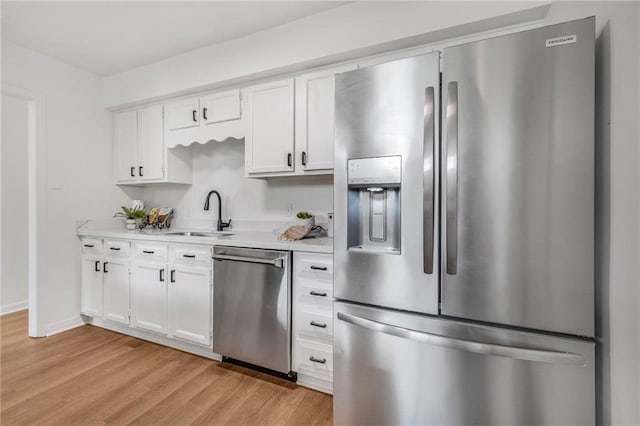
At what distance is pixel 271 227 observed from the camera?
9.41 feet

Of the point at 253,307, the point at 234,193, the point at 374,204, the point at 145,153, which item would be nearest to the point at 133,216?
the point at 145,153

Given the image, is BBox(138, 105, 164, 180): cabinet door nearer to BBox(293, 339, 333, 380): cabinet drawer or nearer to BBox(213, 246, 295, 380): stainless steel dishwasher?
BBox(213, 246, 295, 380): stainless steel dishwasher

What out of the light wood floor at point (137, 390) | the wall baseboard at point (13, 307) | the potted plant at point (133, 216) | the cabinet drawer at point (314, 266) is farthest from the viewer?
the wall baseboard at point (13, 307)

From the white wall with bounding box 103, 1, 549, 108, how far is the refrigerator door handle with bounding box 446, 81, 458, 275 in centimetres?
88

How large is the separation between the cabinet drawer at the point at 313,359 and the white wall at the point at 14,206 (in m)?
3.65

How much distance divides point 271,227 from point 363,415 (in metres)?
1.78

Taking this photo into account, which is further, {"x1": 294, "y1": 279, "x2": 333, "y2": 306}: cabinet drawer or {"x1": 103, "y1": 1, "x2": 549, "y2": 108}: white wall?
{"x1": 294, "y1": 279, "x2": 333, "y2": 306}: cabinet drawer

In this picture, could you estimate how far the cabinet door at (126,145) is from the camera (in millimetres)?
3266

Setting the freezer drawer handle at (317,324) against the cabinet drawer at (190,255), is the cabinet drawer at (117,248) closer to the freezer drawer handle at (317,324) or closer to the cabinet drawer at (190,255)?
the cabinet drawer at (190,255)

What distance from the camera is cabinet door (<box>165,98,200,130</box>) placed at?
2.86 meters

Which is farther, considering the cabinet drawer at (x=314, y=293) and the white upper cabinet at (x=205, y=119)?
the white upper cabinet at (x=205, y=119)

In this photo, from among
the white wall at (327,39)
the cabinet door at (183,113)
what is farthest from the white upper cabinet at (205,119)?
the white wall at (327,39)

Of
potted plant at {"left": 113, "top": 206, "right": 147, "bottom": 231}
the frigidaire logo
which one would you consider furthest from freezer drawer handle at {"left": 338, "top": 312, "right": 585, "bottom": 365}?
potted plant at {"left": 113, "top": 206, "right": 147, "bottom": 231}

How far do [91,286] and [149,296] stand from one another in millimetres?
903
